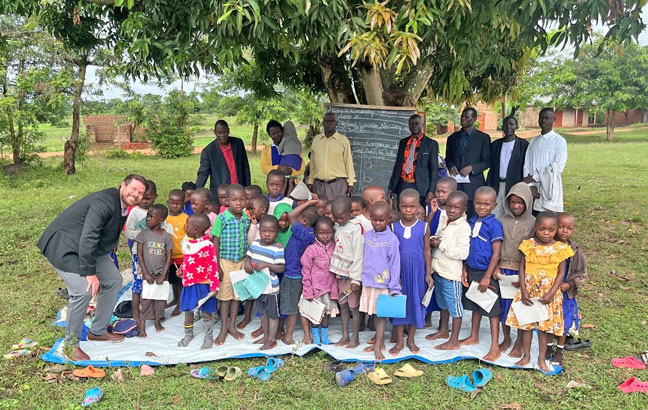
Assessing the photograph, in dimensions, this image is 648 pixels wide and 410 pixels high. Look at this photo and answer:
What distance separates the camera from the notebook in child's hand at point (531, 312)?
349 cm

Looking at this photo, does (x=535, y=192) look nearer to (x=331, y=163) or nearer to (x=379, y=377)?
(x=331, y=163)

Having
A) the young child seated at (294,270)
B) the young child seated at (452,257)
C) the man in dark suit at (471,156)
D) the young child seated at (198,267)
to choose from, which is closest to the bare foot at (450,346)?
the young child seated at (452,257)

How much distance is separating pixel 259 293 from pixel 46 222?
5.99m

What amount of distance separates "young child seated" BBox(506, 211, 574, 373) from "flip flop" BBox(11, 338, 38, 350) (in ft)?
12.3

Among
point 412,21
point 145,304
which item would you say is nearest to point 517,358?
point 412,21

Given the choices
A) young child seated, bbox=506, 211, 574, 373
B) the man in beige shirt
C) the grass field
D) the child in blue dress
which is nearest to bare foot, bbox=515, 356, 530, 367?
young child seated, bbox=506, 211, 574, 373

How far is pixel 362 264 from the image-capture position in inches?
148

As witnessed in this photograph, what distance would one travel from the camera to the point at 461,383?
3371 mm

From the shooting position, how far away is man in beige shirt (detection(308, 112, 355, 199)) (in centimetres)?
558

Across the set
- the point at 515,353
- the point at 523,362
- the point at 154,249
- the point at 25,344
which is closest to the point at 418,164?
the point at 515,353

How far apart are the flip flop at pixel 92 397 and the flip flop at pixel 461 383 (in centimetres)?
233

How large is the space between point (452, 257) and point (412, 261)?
30 centimetres

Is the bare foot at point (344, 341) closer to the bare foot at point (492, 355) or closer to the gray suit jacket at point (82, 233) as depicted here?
the bare foot at point (492, 355)

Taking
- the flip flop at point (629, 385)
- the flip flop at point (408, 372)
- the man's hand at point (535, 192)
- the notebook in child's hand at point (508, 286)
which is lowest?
the flip flop at point (629, 385)
